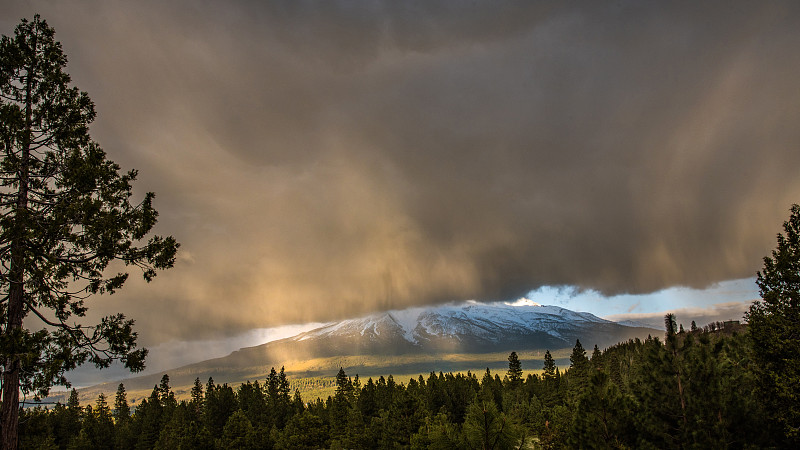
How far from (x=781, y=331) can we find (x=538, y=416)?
6073 cm

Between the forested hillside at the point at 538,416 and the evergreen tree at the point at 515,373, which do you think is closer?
the forested hillside at the point at 538,416

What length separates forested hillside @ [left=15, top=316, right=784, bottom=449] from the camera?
2472 cm

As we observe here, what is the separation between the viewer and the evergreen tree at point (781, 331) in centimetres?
2225

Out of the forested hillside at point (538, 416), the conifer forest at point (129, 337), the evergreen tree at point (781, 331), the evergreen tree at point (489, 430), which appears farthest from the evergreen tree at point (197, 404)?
the evergreen tree at point (781, 331)

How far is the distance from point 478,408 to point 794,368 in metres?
19.6

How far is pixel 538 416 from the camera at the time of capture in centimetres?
7588

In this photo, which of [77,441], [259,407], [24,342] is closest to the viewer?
[24,342]

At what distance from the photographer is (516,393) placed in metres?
101

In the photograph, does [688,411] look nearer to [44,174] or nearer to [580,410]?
[580,410]

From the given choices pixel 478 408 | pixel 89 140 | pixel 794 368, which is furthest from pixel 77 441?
pixel 794 368

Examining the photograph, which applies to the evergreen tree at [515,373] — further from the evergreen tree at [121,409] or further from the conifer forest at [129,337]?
the evergreen tree at [121,409]

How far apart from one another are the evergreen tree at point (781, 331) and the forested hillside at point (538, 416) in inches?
53.2

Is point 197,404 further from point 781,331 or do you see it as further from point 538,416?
point 781,331

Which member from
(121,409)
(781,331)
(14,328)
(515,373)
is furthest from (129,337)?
(121,409)
